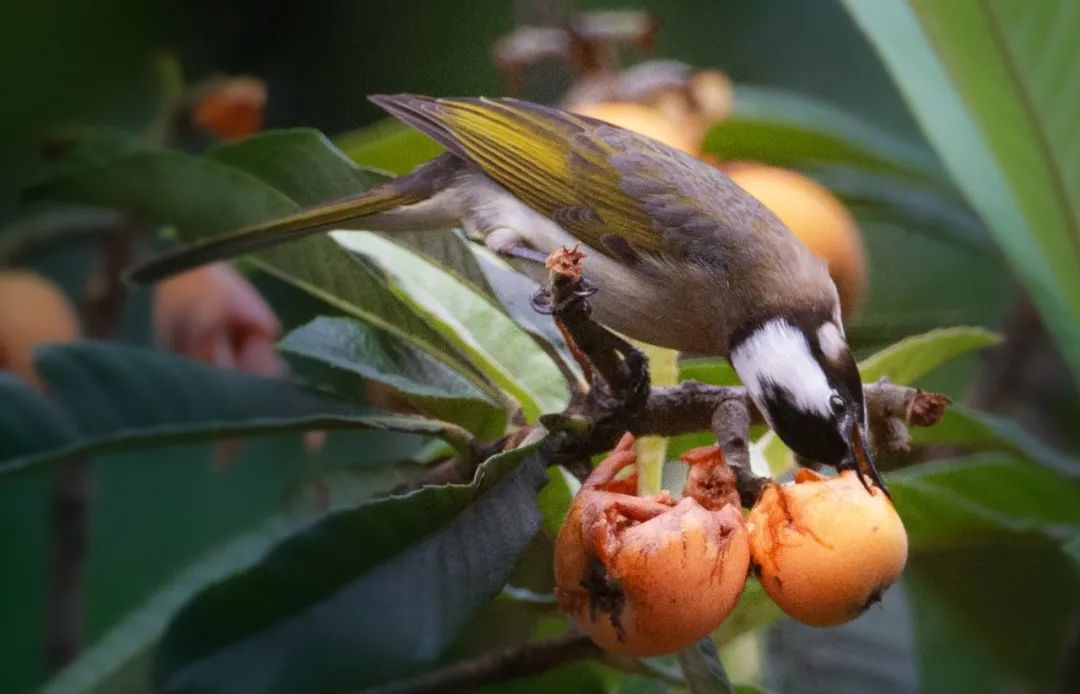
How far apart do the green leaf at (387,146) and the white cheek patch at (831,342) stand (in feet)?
1.06

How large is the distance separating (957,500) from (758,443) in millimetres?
225

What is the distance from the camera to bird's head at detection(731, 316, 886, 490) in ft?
1.95

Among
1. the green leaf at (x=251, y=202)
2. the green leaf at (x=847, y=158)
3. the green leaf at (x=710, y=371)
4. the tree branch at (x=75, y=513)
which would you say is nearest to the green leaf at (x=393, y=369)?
the green leaf at (x=251, y=202)

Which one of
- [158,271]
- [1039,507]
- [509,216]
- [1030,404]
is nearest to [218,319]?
[158,271]

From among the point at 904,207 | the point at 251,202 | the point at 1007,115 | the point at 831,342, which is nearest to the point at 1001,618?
the point at 904,207

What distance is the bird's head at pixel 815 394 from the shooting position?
1.95 feet

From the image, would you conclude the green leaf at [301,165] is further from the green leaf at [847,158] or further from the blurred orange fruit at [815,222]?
the green leaf at [847,158]

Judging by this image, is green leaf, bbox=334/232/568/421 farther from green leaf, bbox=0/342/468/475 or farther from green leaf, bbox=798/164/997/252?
green leaf, bbox=798/164/997/252

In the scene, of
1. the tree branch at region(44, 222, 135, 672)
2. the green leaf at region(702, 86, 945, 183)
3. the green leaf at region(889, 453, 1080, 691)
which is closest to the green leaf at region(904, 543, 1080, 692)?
the green leaf at region(889, 453, 1080, 691)

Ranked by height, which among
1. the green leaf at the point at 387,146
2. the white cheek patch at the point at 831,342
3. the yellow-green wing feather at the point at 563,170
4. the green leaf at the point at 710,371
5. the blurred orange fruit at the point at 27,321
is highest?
the yellow-green wing feather at the point at 563,170

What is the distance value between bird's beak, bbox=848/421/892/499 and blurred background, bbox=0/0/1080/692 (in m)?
0.39

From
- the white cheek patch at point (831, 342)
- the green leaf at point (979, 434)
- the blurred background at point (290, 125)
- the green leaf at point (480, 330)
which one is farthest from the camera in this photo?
the blurred background at point (290, 125)

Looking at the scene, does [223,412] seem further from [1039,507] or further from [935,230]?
[935,230]

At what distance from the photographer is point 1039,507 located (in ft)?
3.32
